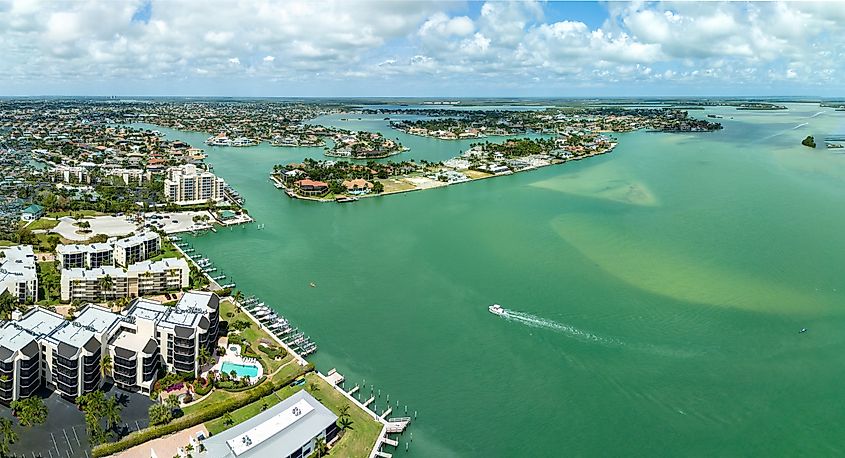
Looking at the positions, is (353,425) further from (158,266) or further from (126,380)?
(158,266)

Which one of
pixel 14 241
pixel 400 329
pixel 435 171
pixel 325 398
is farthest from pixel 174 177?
pixel 325 398

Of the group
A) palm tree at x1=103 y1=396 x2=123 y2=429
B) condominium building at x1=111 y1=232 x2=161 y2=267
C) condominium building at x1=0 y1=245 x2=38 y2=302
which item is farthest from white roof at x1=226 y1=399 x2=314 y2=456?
condominium building at x1=111 y1=232 x2=161 y2=267

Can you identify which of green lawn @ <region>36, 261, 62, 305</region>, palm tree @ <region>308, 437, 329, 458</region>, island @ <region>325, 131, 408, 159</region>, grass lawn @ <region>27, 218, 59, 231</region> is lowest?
palm tree @ <region>308, 437, 329, 458</region>

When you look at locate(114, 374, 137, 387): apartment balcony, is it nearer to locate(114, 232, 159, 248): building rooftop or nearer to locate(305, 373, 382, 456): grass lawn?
locate(305, 373, 382, 456): grass lawn

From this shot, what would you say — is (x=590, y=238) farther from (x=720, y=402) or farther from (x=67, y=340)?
(x=67, y=340)

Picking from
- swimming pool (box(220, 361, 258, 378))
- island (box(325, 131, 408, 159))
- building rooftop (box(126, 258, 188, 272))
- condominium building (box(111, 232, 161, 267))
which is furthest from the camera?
island (box(325, 131, 408, 159))

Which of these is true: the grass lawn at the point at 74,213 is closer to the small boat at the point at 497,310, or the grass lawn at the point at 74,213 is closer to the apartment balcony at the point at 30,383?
the apartment balcony at the point at 30,383
